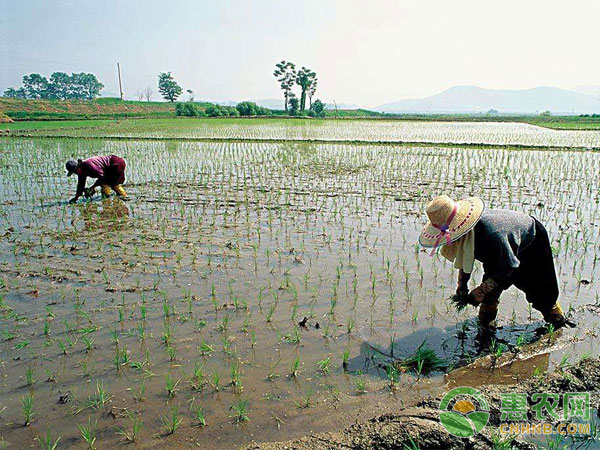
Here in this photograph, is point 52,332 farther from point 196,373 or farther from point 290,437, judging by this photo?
point 290,437

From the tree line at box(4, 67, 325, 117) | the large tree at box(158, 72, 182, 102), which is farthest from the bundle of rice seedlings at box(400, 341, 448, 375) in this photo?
the large tree at box(158, 72, 182, 102)

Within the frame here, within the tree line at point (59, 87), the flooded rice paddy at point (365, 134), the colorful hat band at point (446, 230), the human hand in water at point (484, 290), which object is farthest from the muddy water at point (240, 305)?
the tree line at point (59, 87)

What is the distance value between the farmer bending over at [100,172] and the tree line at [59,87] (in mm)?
88377

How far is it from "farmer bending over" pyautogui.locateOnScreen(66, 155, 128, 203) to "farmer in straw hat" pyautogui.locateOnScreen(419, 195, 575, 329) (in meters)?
5.90

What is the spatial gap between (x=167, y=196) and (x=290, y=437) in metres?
6.27

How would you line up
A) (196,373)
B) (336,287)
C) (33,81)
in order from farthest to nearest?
1. (33,81)
2. (336,287)
3. (196,373)

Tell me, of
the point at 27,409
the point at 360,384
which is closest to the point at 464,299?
the point at 360,384

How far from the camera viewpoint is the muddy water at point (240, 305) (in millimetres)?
2537

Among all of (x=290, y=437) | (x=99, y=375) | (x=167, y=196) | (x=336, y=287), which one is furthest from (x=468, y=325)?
(x=167, y=196)

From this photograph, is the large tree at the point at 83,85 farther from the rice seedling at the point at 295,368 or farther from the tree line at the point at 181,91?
the rice seedling at the point at 295,368

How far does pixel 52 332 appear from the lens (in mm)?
3311

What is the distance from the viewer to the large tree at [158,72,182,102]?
230 ft

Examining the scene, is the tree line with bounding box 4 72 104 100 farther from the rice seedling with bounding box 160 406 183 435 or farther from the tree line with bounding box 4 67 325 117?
the rice seedling with bounding box 160 406 183 435

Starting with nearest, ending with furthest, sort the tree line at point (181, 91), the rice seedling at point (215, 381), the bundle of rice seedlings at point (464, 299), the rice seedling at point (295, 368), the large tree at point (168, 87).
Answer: the rice seedling at point (215, 381) → the rice seedling at point (295, 368) → the bundle of rice seedlings at point (464, 299) → the tree line at point (181, 91) → the large tree at point (168, 87)
